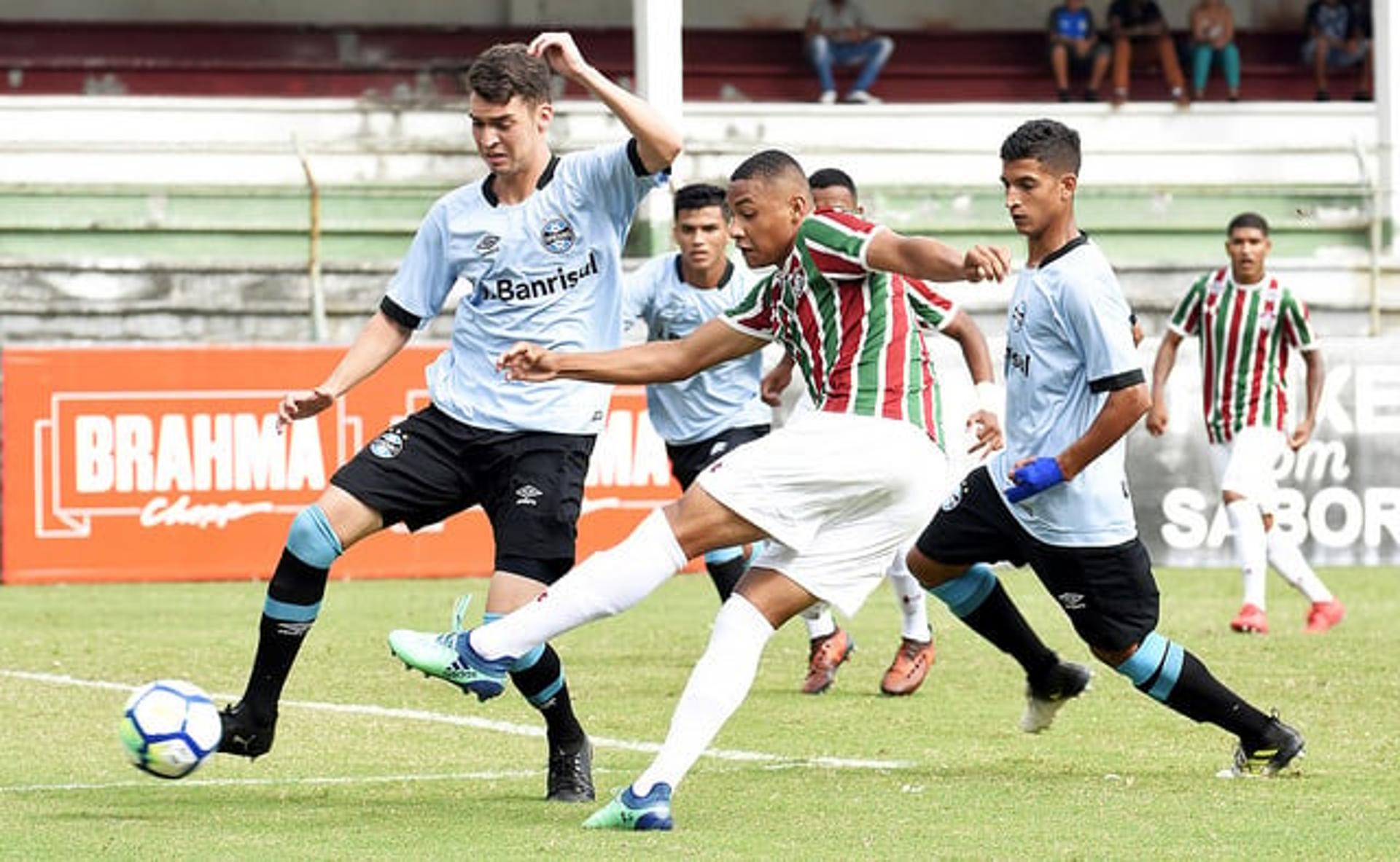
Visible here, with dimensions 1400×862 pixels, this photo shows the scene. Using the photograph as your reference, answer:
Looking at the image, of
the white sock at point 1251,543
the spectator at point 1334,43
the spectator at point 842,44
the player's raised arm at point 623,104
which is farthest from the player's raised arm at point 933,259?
the spectator at point 1334,43

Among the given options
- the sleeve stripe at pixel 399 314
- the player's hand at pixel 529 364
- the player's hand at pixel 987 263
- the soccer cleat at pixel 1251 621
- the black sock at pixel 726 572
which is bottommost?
the soccer cleat at pixel 1251 621

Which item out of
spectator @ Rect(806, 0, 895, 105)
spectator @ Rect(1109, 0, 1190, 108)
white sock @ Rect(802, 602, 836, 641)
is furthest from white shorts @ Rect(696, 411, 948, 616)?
spectator @ Rect(1109, 0, 1190, 108)

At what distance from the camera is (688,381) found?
40.8ft

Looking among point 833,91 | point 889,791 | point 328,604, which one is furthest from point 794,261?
point 833,91

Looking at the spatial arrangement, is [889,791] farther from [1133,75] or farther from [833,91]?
[1133,75]

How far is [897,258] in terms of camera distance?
24.2ft

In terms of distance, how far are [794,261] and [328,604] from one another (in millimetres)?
8766

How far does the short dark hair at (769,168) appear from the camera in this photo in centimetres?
772

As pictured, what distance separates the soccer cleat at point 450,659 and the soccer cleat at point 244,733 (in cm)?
88

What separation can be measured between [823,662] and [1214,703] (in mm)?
3321

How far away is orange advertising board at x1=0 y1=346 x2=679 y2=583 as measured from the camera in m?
17.5

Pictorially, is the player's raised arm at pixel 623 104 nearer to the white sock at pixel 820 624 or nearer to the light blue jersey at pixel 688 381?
the white sock at pixel 820 624

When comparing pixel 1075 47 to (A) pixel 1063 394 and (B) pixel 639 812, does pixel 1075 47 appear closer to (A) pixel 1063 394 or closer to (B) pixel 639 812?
(A) pixel 1063 394

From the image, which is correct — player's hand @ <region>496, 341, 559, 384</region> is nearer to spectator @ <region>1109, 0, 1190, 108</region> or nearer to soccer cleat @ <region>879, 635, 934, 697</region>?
soccer cleat @ <region>879, 635, 934, 697</region>
